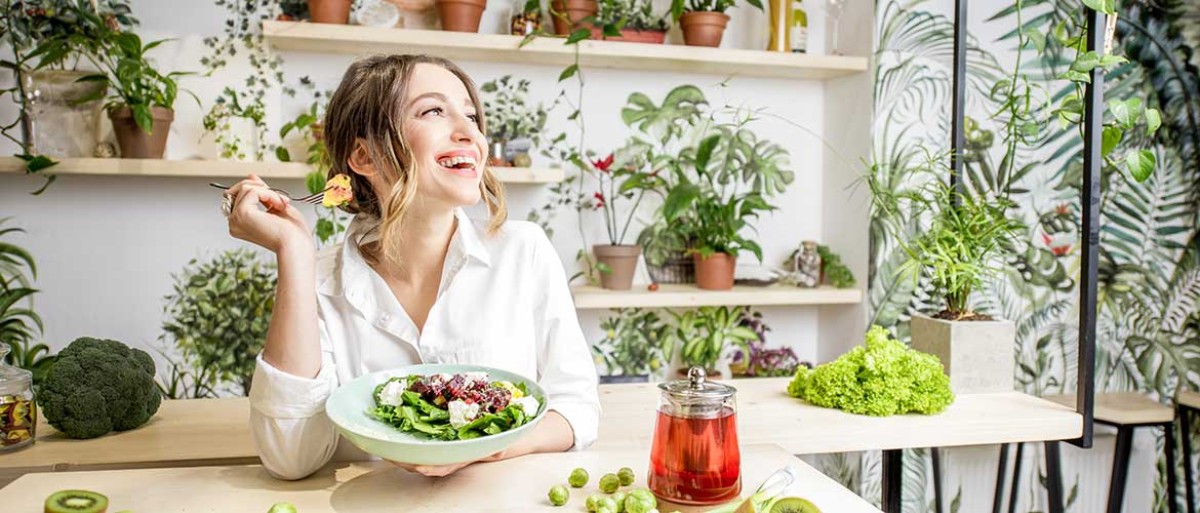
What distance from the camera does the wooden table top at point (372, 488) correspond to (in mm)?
1102

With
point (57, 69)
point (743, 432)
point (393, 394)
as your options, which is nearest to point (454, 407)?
point (393, 394)

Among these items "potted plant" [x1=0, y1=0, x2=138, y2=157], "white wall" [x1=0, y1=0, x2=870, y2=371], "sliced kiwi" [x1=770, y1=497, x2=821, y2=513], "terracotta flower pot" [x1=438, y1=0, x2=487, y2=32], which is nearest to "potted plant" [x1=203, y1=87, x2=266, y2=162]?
"white wall" [x1=0, y1=0, x2=870, y2=371]

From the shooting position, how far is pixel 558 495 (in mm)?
1089

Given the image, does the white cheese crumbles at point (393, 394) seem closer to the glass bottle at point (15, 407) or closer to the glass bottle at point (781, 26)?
the glass bottle at point (15, 407)

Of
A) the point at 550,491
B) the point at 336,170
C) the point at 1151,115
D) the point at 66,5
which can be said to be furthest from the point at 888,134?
the point at 66,5

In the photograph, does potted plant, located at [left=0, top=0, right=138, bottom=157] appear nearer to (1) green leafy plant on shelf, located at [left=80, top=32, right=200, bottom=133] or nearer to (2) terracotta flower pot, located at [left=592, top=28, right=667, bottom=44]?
(1) green leafy plant on shelf, located at [left=80, top=32, right=200, bottom=133]

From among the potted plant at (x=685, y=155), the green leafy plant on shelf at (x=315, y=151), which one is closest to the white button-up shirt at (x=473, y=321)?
the green leafy plant on shelf at (x=315, y=151)

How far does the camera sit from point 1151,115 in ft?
6.19

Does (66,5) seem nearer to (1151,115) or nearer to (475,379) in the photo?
(475,379)

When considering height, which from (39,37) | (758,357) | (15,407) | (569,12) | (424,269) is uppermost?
(569,12)

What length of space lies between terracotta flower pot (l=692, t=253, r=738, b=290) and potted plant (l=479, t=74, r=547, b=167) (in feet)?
2.43

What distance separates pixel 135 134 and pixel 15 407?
4.16 ft

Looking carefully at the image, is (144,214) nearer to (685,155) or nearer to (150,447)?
(150,447)

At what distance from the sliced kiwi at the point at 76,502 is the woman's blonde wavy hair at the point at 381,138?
56 centimetres
